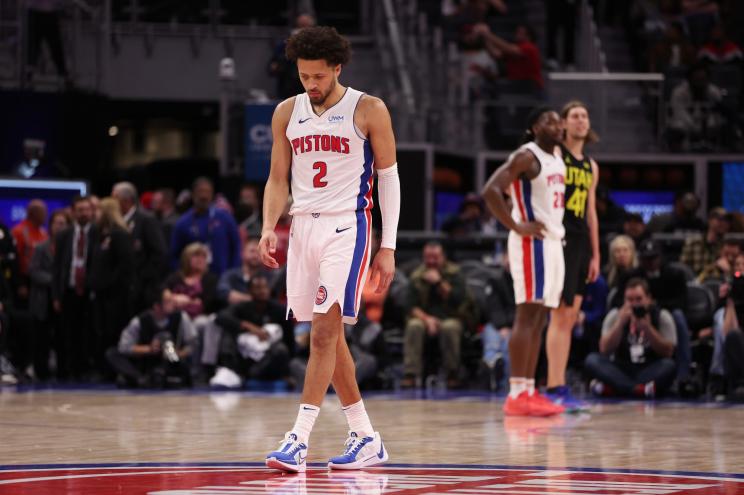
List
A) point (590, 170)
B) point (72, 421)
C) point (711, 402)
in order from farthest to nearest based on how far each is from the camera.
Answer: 1. point (711, 402)
2. point (590, 170)
3. point (72, 421)

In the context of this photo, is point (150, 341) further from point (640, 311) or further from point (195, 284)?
point (640, 311)

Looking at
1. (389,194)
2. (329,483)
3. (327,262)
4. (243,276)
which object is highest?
(389,194)

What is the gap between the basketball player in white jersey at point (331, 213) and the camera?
683 centimetres

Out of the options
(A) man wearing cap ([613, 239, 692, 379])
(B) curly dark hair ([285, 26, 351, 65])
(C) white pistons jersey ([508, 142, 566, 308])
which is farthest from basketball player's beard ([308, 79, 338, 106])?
(A) man wearing cap ([613, 239, 692, 379])

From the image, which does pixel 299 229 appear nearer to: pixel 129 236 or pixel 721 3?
pixel 129 236

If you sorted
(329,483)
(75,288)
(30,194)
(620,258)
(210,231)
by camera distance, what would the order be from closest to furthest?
(329,483)
(620,258)
(75,288)
(210,231)
(30,194)

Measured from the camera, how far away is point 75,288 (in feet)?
47.2

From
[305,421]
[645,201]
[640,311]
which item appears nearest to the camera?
[305,421]

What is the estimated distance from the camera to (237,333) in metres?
13.5

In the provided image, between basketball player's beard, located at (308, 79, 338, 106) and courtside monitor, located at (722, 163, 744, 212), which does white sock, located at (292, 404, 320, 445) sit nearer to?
basketball player's beard, located at (308, 79, 338, 106)

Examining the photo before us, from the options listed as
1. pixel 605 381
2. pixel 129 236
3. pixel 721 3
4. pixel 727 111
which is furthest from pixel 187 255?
pixel 721 3

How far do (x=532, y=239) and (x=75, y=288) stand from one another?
221 inches

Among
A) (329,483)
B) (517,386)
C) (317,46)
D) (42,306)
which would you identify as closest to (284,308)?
(42,306)

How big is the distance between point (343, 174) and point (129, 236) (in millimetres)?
7542
